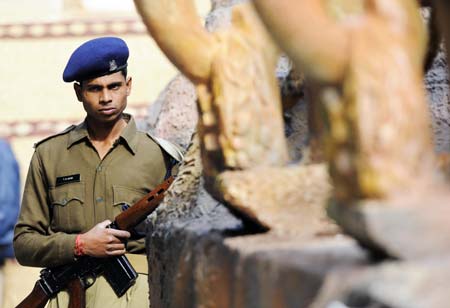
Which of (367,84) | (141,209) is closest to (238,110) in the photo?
(367,84)

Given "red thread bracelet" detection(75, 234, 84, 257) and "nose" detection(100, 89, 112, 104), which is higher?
"nose" detection(100, 89, 112, 104)

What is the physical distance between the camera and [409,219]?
1895 millimetres

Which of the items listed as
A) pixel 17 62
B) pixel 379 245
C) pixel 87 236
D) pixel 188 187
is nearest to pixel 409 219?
pixel 379 245

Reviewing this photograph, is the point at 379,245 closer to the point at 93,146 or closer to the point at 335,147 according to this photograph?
the point at 335,147

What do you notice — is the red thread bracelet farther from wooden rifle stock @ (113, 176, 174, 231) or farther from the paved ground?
the paved ground

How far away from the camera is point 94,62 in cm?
462

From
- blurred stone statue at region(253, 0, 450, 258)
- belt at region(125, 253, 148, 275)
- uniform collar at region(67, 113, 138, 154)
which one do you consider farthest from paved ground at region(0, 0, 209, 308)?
blurred stone statue at region(253, 0, 450, 258)

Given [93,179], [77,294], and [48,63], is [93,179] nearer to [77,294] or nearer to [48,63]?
[77,294]

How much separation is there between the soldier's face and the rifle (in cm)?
34

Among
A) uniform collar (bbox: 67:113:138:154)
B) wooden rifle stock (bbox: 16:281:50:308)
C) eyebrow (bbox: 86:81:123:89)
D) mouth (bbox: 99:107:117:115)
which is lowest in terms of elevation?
wooden rifle stock (bbox: 16:281:50:308)

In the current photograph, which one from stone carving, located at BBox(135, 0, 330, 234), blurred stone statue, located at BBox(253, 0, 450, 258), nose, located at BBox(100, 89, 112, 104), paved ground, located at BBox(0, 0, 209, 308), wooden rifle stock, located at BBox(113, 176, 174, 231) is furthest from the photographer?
paved ground, located at BBox(0, 0, 209, 308)

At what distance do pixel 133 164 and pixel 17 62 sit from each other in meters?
4.22

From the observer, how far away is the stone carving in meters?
2.79

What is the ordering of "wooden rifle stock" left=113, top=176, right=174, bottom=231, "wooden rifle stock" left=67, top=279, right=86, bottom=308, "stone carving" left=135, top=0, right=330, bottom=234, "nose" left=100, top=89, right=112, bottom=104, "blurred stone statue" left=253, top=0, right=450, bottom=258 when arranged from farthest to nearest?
"nose" left=100, top=89, right=112, bottom=104
"wooden rifle stock" left=67, top=279, right=86, bottom=308
"wooden rifle stock" left=113, top=176, right=174, bottom=231
"stone carving" left=135, top=0, right=330, bottom=234
"blurred stone statue" left=253, top=0, right=450, bottom=258
